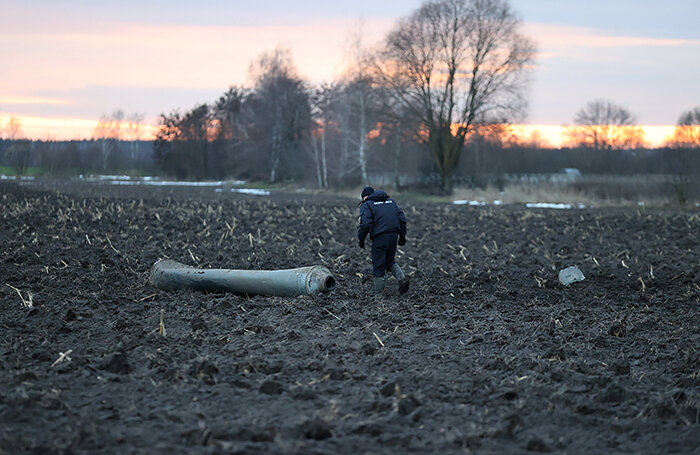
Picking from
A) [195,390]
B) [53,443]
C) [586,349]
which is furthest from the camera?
[586,349]

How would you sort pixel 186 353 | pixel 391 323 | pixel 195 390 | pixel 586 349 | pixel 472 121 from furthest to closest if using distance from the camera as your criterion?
pixel 472 121 → pixel 391 323 → pixel 586 349 → pixel 186 353 → pixel 195 390

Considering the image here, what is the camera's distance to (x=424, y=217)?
71.5 ft

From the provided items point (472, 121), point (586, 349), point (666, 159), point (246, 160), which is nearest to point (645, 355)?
point (586, 349)

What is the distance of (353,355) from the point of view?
7.09m

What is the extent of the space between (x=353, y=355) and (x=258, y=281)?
11.3 ft

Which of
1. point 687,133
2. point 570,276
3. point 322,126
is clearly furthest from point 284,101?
point 570,276

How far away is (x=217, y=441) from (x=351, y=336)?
3.26m

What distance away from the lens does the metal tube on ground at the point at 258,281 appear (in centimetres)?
1015

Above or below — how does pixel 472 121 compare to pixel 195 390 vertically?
above

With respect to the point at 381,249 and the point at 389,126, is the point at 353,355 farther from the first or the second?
the point at 389,126

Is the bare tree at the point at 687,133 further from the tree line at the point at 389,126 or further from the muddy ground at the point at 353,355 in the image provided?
the muddy ground at the point at 353,355

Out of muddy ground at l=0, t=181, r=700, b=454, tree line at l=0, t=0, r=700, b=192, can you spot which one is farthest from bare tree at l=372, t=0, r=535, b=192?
muddy ground at l=0, t=181, r=700, b=454

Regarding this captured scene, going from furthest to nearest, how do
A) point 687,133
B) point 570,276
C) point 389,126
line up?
point 389,126 → point 687,133 → point 570,276

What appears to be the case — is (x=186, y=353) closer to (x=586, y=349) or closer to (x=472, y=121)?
(x=586, y=349)
